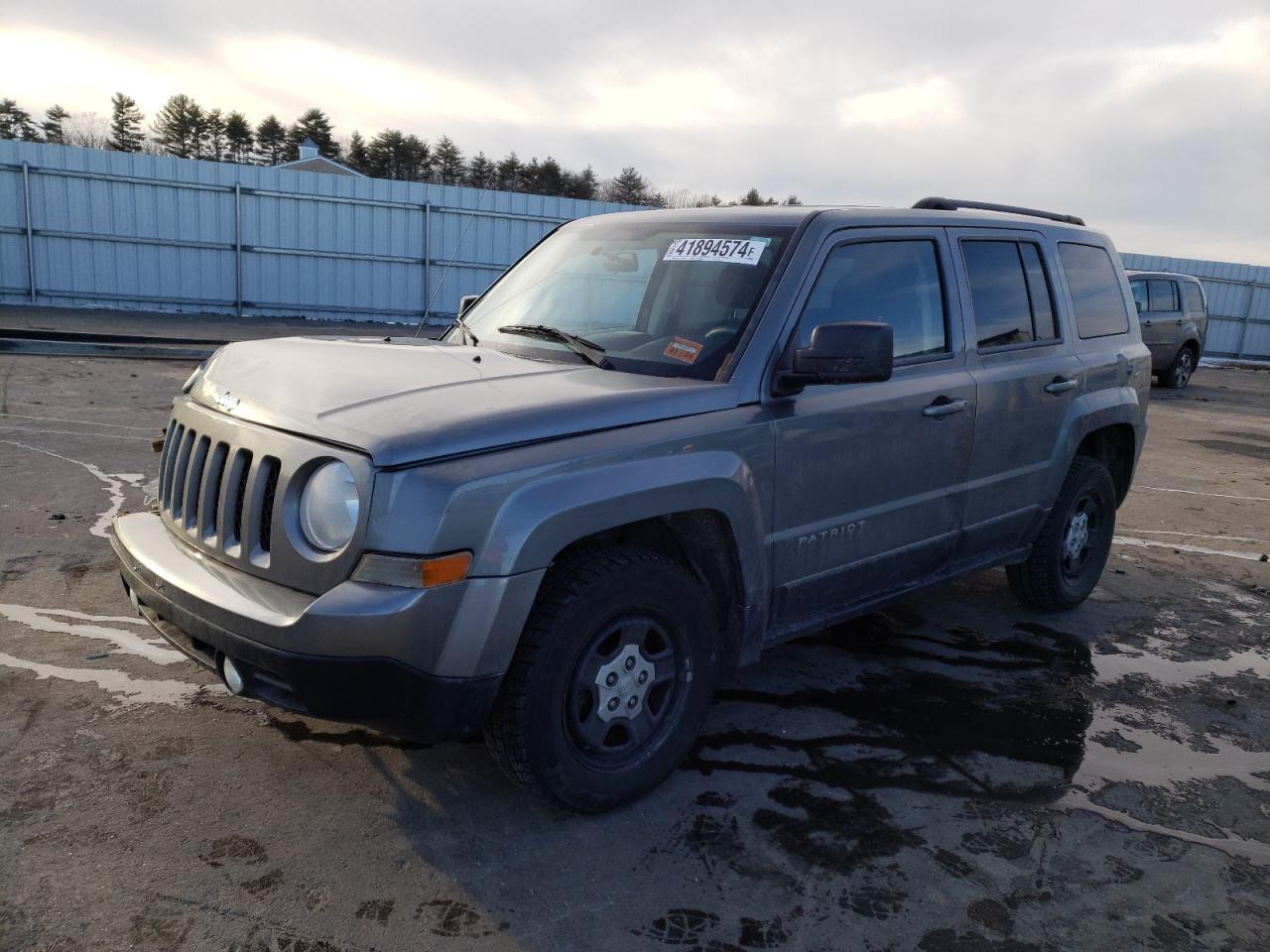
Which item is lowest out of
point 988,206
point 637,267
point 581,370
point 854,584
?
point 854,584

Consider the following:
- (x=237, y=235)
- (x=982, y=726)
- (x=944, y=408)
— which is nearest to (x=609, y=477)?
(x=944, y=408)

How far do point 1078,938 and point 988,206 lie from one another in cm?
350

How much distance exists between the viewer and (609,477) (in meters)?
2.77

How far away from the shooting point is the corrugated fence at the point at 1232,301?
28.8 meters

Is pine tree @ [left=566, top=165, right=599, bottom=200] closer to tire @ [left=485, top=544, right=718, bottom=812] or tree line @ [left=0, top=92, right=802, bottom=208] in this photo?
tree line @ [left=0, top=92, right=802, bottom=208]

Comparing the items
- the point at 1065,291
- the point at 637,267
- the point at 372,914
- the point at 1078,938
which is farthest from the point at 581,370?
the point at 1065,291

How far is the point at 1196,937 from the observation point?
102 inches

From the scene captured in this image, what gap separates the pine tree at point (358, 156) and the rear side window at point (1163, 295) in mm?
50813

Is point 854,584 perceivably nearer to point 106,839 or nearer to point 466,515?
point 466,515

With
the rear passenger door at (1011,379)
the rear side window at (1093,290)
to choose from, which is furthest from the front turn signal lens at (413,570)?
the rear side window at (1093,290)

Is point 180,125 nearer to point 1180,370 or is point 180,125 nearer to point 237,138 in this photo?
point 237,138

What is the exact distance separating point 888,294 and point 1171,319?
15.7m

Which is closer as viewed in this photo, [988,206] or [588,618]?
[588,618]

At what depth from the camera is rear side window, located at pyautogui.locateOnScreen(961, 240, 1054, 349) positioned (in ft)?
13.8
